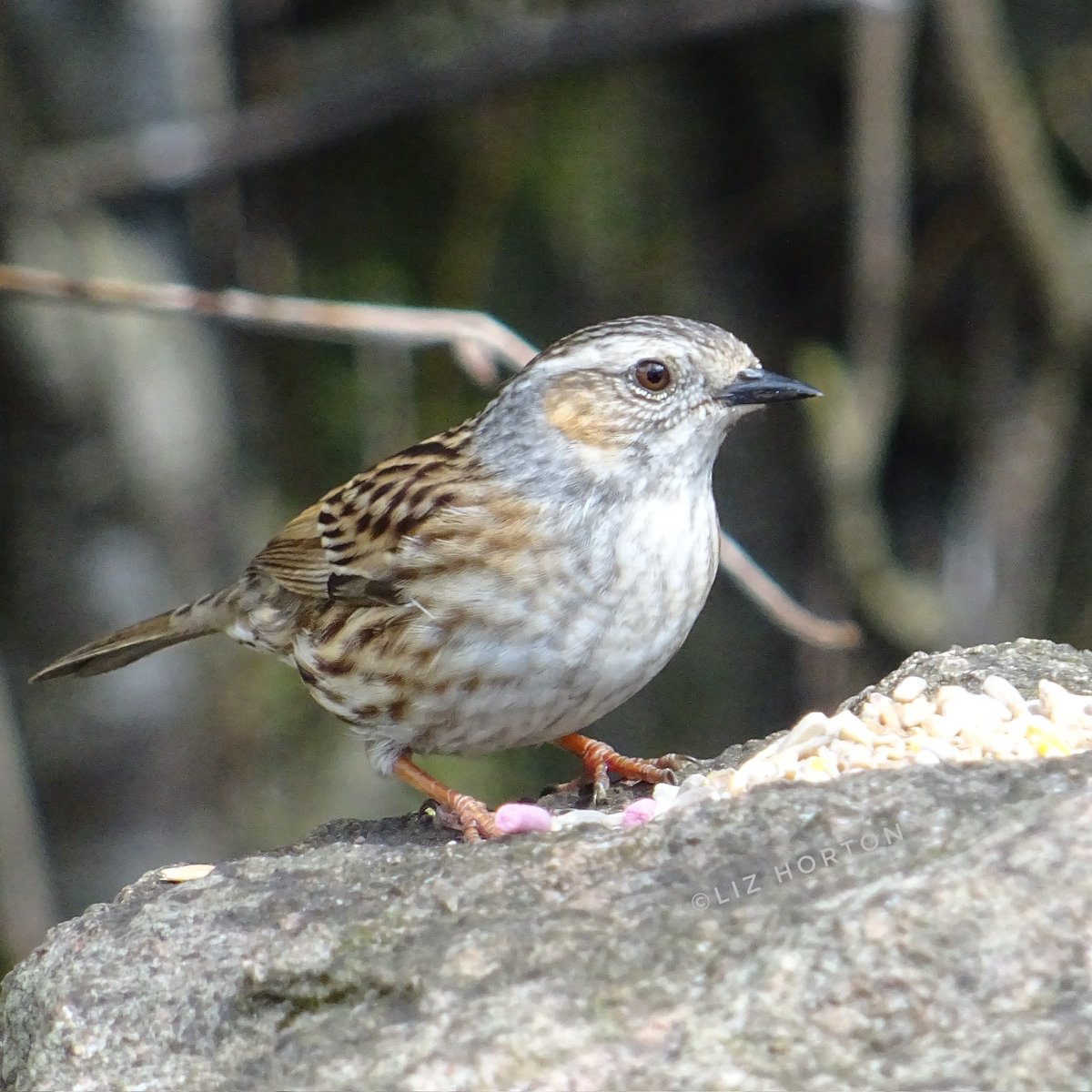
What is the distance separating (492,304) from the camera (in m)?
8.18

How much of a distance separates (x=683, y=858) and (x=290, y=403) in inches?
218

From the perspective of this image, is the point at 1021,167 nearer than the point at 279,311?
No

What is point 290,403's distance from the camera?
8.05m

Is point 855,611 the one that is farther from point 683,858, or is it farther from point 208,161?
point 683,858

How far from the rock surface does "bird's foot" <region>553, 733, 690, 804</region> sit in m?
1.02

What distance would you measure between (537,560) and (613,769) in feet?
1.99

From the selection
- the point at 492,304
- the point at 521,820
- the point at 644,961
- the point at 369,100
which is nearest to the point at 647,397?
the point at 521,820

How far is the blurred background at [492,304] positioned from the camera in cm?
662

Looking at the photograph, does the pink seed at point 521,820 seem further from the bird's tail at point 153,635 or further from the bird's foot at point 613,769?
the bird's tail at point 153,635

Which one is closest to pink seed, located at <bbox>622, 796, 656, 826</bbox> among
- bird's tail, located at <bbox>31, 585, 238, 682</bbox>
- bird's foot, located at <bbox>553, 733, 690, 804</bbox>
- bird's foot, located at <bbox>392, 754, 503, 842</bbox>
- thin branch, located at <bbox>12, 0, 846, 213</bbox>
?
bird's foot, located at <bbox>392, 754, 503, 842</bbox>

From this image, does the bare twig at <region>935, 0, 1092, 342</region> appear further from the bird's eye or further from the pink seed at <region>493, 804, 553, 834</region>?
the pink seed at <region>493, 804, 553, 834</region>

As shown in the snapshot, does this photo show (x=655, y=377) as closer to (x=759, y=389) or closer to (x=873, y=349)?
(x=759, y=389)

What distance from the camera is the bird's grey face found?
4328mm

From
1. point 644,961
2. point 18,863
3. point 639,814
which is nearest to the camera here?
point 644,961
